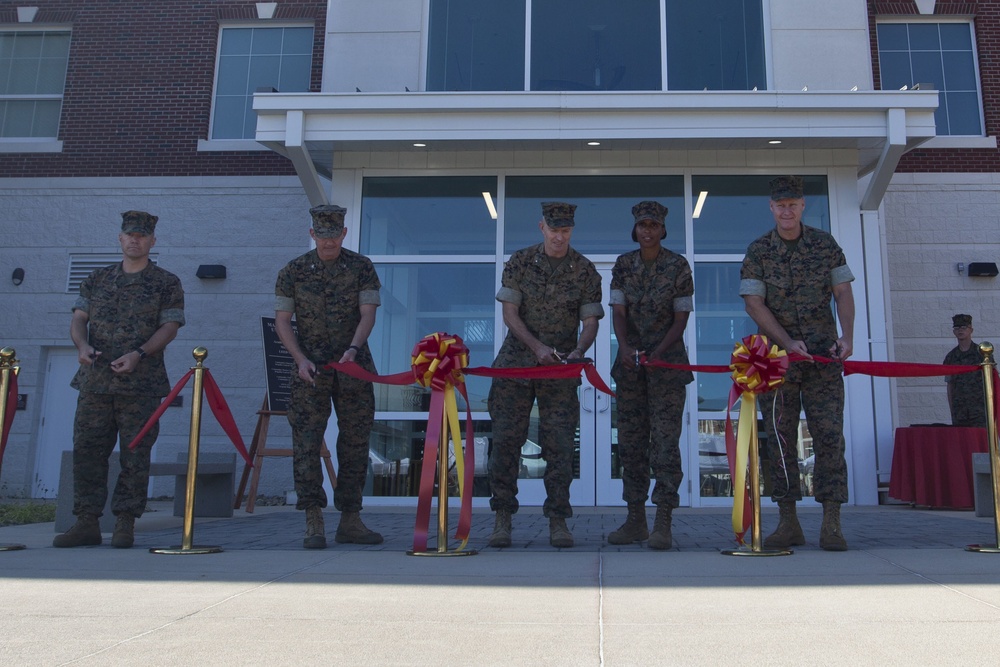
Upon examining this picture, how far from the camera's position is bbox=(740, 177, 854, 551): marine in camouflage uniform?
187 inches

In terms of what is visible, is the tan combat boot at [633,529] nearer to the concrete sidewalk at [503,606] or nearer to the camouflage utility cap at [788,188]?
the concrete sidewalk at [503,606]

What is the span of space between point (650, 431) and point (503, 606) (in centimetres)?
222

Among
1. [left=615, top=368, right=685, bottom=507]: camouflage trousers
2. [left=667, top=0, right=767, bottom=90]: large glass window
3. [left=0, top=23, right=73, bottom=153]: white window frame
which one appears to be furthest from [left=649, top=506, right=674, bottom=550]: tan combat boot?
[left=0, top=23, right=73, bottom=153]: white window frame

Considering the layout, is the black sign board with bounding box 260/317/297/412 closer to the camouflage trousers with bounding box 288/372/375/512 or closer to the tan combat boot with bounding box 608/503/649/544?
the camouflage trousers with bounding box 288/372/375/512

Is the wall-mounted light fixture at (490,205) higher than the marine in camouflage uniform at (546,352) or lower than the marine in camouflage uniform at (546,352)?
higher

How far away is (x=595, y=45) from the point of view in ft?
32.0

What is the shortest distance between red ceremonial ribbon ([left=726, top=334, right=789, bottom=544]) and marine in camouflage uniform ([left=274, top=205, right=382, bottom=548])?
6.84 ft

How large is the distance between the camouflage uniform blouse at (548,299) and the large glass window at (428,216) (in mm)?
4016

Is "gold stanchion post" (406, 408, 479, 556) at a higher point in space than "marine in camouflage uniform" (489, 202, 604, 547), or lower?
lower

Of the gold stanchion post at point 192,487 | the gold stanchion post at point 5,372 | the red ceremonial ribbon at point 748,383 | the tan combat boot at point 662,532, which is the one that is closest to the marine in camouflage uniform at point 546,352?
the tan combat boot at point 662,532

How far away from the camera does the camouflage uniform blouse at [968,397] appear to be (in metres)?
8.91

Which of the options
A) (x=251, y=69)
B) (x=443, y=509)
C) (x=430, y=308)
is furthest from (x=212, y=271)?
(x=443, y=509)

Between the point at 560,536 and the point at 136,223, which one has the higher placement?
the point at 136,223

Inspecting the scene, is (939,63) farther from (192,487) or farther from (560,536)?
(192,487)
